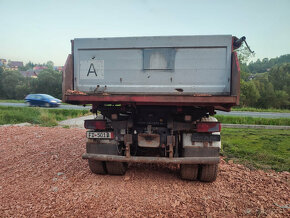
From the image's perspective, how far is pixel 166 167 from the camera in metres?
4.87

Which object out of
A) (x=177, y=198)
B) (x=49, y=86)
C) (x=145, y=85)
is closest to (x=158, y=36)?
(x=145, y=85)

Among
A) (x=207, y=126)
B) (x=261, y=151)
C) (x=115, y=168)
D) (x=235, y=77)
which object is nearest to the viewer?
(x=235, y=77)

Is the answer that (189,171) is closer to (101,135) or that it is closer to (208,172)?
(208,172)

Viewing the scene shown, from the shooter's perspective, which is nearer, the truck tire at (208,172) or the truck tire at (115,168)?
the truck tire at (208,172)

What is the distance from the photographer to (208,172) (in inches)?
152

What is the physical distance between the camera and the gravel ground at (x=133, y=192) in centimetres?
297

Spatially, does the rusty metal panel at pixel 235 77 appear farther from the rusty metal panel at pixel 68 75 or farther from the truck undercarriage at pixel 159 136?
the rusty metal panel at pixel 68 75

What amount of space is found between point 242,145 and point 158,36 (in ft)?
16.9

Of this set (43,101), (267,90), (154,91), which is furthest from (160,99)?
(267,90)

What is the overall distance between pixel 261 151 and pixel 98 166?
4731 millimetres

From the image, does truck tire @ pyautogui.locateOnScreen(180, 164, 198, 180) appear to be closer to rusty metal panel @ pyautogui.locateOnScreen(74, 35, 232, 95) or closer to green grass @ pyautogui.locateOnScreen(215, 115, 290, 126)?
rusty metal panel @ pyautogui.locateOnScreen(74, 35, 232, 95)

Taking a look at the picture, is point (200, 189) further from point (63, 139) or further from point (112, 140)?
point (63, 139)

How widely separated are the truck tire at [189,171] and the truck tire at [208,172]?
0.11 meters

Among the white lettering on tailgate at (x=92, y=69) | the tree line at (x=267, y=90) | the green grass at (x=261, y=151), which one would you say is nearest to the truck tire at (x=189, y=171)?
the green grass at (x=261, y=151)
